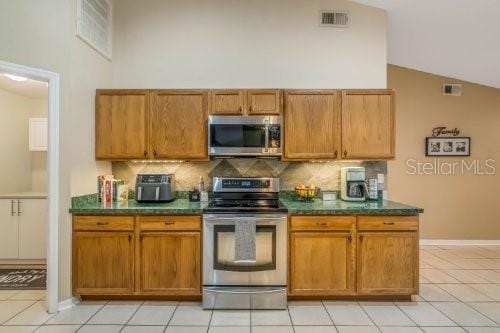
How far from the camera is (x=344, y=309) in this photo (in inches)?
123

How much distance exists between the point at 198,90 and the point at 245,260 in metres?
1.89

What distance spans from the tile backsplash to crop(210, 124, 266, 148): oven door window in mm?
443

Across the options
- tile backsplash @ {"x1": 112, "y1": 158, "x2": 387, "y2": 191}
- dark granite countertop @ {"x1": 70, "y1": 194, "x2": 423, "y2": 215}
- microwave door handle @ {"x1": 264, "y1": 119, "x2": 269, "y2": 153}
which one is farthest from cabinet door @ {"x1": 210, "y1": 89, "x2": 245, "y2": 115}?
dark granite countertop @ {"x1": 70, "y1": 194, "x2": 423, "y2": 215}

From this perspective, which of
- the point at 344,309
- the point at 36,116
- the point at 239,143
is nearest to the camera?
the point at 344,309

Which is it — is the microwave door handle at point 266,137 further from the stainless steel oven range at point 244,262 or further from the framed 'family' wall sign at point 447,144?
the framed 'family' wall sign at point 447,144

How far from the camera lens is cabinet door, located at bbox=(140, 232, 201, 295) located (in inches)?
127

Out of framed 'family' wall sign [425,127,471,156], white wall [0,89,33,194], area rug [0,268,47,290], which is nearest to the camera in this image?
area rug [0,268,47,290]

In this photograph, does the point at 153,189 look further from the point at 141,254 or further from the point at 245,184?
the point at 245,184

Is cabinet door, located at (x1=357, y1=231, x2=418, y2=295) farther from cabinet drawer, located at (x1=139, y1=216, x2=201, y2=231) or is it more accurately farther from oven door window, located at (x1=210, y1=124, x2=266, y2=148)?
cabinet drawer, located at (x1=139, y1=216, x2=201, y2=231)

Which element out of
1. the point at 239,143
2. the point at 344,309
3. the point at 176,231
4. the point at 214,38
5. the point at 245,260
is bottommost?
the point at 344,309

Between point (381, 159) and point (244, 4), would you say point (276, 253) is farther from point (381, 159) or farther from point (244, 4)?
point (244, 4)

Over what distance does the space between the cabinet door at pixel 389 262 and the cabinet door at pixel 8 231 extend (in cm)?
436

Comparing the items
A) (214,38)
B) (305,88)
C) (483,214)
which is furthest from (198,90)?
(483,214)

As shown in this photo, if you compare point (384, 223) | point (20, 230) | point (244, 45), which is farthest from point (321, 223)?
point (20, 230)
